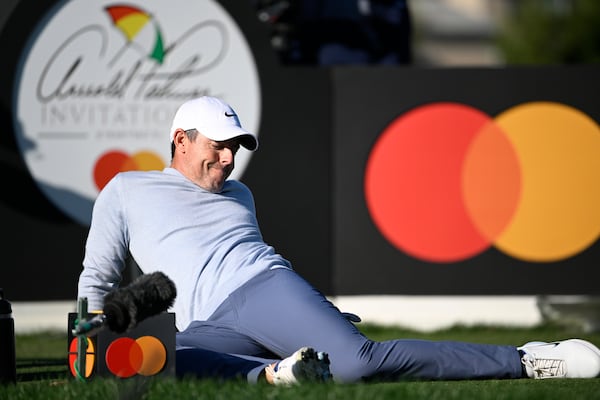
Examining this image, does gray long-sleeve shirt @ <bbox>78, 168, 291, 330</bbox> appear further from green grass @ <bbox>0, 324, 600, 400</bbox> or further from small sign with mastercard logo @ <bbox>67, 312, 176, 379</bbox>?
green grass @ <bbox>0, 324, 600, 400</bbox>

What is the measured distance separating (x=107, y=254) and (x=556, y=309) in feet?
16.4

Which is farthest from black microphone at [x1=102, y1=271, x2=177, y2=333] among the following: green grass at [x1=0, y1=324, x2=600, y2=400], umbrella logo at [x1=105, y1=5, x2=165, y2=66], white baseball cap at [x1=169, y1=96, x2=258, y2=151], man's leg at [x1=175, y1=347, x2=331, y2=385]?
umbrella logo at [x1=105, y1=5, x2=165, y2=66]

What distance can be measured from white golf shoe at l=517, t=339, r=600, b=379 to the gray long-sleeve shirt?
45.6 inches

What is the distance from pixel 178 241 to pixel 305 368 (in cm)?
100

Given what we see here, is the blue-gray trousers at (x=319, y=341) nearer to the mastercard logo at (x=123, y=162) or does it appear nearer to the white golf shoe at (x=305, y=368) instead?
the white golf shoe at (x=305, y=368)

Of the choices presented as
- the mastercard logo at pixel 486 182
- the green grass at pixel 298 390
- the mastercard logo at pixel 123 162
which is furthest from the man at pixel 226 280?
the mastercard logo at pixel 486 182

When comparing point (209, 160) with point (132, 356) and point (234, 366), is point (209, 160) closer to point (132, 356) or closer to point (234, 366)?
point (234, 366)

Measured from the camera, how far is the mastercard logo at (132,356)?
4.78m

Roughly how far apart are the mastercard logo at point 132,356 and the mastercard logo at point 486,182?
15.7 ft

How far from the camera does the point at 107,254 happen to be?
17.3ft

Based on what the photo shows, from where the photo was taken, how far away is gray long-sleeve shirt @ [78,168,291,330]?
17.5 feet

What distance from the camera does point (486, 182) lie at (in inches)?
373

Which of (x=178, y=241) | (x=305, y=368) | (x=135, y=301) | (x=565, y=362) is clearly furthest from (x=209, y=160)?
(x=565, y=362)

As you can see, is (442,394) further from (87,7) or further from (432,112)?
(87,7)
